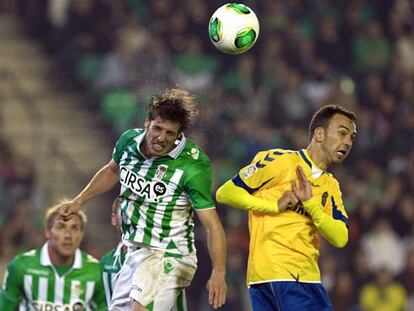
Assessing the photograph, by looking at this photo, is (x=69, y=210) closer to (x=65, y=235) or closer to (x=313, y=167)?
(x=65, y=235)

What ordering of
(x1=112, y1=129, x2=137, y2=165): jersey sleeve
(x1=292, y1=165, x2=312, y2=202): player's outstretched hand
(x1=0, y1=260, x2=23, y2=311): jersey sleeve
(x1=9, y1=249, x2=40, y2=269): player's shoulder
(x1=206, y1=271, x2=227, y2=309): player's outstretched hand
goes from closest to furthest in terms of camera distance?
(x1=206, y1=271, x2=227, y2=309): player's outstretched hand → (x1=292, y1=165, x2=312, y2=202): player's outstretched hand → (x1=112, y1=129, x2=137, y2=165): jersey sleeve → (x1=0, y1=260, x2=23, y2=311): jersey sleeve → (x1=9, y1=249, x2=40, y2=269): player's shoulder

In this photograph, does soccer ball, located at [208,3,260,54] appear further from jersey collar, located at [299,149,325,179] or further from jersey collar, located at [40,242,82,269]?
jersey collar, located at [40,242,82,269]

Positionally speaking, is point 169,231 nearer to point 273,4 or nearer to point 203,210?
point 203,210

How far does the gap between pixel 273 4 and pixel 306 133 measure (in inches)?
68.6

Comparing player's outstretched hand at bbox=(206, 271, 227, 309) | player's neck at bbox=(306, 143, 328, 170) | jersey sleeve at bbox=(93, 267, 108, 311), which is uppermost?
player's neck at bbox=(306, 143, 328, 170)

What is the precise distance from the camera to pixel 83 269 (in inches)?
304

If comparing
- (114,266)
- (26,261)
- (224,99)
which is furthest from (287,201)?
(224,99)

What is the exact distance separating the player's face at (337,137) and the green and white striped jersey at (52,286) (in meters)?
2.08

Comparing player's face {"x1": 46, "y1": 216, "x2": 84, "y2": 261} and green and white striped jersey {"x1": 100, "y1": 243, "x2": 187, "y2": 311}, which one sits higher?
player's face {"x1": 46, "y1": 216, "x2": 84, "y2": 261}

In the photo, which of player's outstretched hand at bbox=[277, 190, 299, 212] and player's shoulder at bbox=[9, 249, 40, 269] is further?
player's shoulder at bbox=[9, 249, 40, 269]

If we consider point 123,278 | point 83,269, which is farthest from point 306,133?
point 123,278

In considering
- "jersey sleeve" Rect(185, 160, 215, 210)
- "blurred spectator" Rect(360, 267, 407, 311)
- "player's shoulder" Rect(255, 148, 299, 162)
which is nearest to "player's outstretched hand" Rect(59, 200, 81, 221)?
"jersey sleeve" Rect(185, 160, 215, 210)

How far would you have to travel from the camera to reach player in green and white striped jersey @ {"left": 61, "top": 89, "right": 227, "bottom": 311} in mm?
6211

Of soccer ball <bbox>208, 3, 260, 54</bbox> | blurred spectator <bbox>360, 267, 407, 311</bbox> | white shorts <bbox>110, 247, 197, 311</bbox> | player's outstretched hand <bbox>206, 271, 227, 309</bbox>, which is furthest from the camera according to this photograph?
blurred spectator <bbox>360, 267, 407, 311</bbox>
